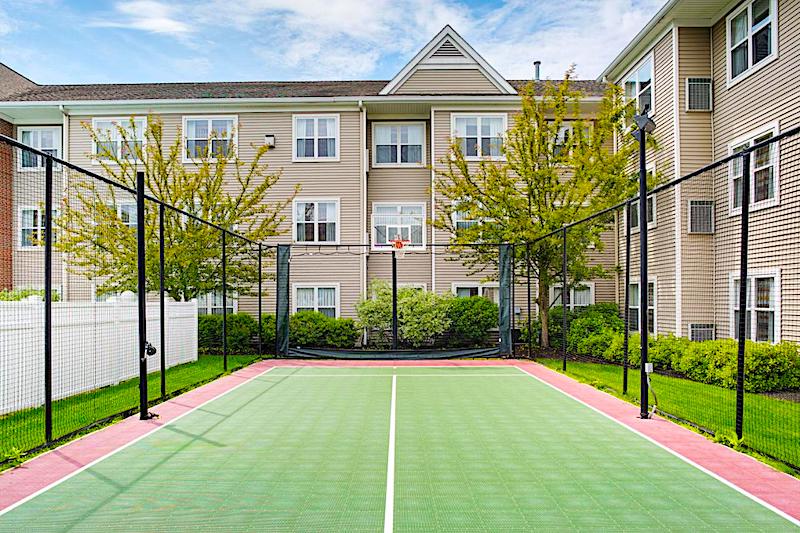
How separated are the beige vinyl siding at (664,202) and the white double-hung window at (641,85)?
1.08 ft

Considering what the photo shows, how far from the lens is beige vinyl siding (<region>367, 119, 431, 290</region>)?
76.6 feet

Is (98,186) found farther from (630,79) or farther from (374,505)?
(374,505)

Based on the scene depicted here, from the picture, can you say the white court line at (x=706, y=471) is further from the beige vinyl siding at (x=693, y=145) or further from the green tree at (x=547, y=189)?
the green tree at (x=547, y=189)

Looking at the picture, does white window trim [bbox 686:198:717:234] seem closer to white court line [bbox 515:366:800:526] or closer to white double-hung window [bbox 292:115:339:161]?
white court line [bbox 515:366:800:526]

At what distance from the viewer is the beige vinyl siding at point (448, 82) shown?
902 inches

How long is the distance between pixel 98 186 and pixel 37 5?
230 inches

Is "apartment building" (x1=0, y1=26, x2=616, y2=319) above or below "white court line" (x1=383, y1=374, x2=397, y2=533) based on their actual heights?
above

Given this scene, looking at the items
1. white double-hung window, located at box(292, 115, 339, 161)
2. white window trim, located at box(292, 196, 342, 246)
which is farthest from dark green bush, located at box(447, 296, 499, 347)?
white double-hung window, located at box(292, 115, 339, 161)

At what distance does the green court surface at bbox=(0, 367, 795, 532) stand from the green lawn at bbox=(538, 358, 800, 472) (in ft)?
3.74

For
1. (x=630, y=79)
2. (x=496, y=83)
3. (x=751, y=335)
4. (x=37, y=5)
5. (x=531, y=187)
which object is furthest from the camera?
(x=496, y=83)

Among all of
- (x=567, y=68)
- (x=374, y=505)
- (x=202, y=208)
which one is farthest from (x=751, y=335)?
(x=202, y=208)

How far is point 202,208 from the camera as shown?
19.2 meters

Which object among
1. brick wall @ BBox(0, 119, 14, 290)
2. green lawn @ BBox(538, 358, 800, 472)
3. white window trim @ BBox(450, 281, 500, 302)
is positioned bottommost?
green lawn @ BBox(538, 358, 800, 472)

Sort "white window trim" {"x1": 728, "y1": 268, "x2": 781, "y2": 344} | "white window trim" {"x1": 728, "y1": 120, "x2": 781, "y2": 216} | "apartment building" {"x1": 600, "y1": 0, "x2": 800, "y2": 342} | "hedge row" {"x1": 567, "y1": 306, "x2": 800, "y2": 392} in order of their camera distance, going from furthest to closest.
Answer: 1. "white window trim" {"x1": 728, "y1": 120, "x2": 781, "y2": 216}
2. "apartment building" {"x1": 600, "y1": 0, "x2": 800, "y2": 342}
3. "white window trim" {"x1": 728, "y1": 268, "x2": 781, "y2": 344}
4. "hedge row" {"x1": 567, "y1": 306, "x2": 800, "y2": 392}
